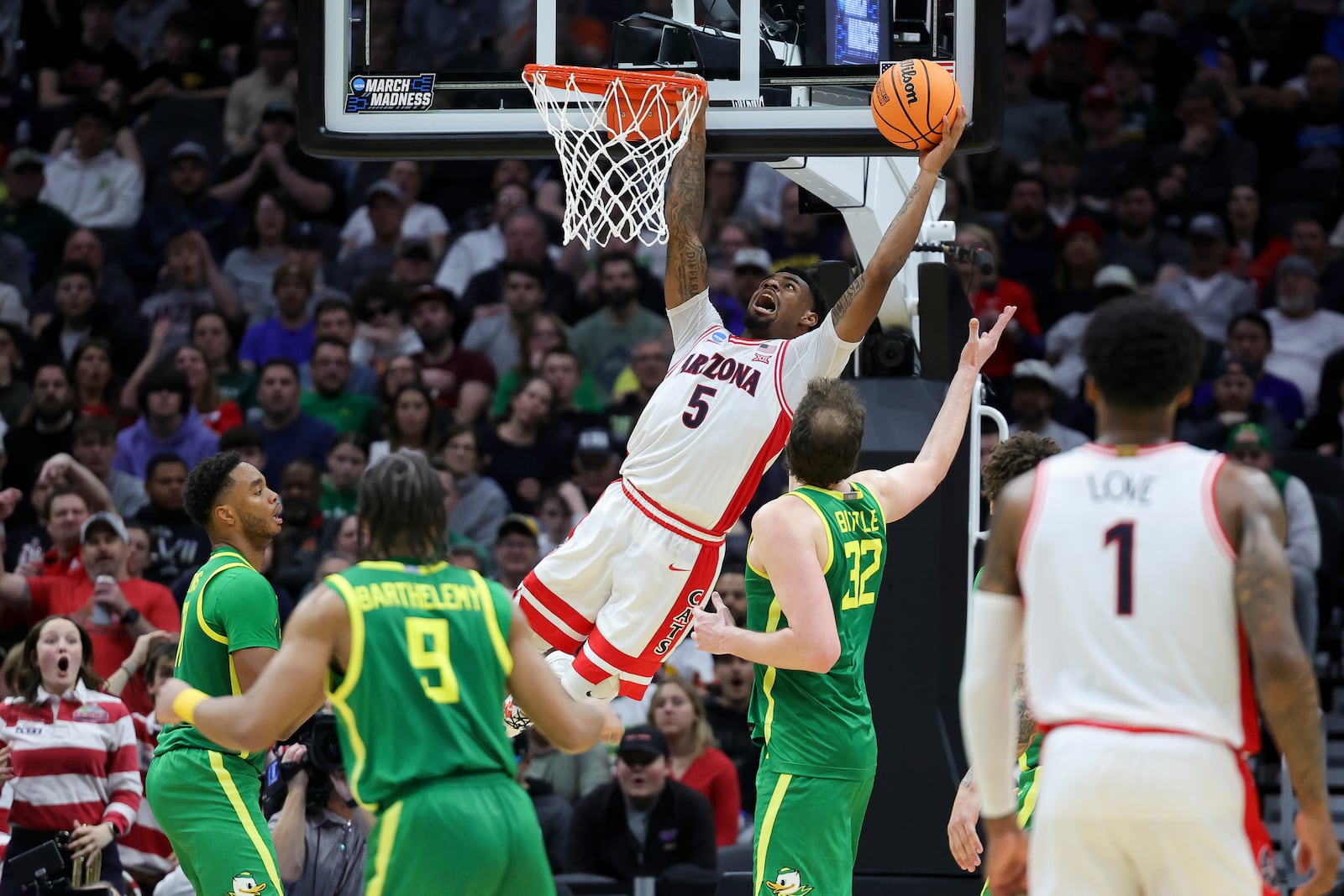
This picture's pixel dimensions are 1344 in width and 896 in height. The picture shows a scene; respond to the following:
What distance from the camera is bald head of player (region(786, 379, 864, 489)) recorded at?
5.88 m

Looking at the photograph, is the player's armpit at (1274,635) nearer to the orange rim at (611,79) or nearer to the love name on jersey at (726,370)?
the love name on jersey at (726,370)

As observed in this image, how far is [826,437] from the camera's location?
19.3 feet

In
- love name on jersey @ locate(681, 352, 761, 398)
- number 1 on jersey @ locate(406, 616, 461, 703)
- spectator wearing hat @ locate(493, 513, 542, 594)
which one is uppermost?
love name on jersey @ locate(681, 352, 761, 398)

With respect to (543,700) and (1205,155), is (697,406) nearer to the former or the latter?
(543,700)

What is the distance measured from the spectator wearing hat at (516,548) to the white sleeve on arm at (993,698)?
6692mm

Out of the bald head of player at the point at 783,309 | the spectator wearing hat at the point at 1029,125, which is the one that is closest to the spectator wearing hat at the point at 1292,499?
the bald head of player at the point at 783,309

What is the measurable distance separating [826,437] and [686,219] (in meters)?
1.42

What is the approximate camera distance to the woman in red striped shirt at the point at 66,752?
8.41 meters

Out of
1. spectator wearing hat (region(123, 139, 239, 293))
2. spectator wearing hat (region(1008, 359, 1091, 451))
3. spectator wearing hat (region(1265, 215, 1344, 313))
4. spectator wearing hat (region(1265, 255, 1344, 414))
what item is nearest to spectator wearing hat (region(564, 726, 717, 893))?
spectator wearing hat (region(1008, 359, 1091, 451))

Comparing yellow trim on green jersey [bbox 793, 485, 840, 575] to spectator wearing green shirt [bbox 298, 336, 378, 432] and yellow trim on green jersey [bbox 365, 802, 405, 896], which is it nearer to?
yellow trim on green jersey [bbox 365, 802, 405, 896]

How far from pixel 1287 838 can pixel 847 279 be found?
3794 mm

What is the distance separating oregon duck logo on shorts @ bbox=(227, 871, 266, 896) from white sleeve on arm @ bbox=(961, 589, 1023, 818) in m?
2.85

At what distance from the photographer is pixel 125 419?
490 inches

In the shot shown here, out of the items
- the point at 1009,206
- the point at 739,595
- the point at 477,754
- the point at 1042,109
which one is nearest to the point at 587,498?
the point at 739,595
